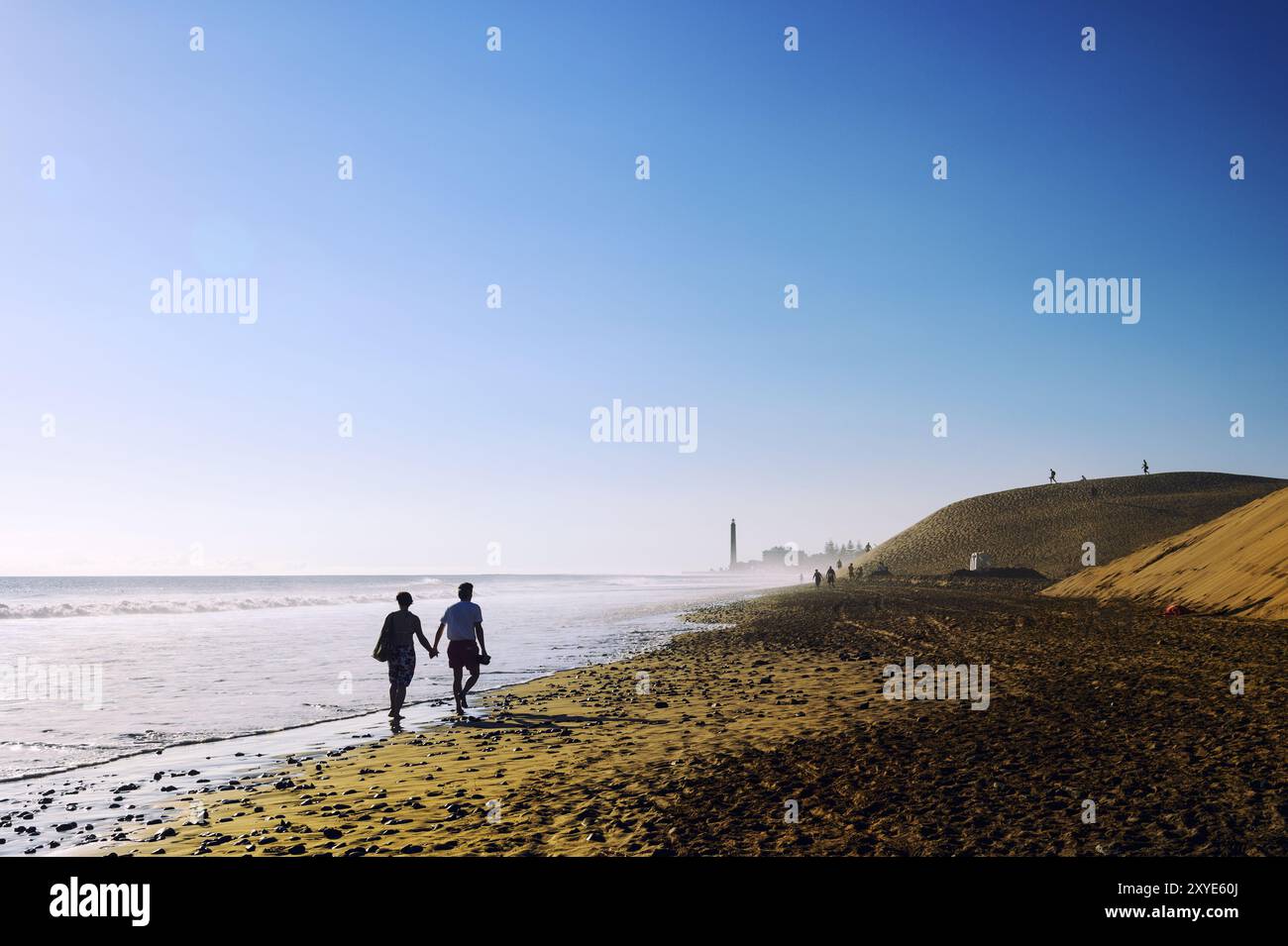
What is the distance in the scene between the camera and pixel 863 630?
33062mm

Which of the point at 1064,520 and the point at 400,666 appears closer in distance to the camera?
the point at 400,666

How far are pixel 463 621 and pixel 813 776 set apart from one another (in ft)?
32.3

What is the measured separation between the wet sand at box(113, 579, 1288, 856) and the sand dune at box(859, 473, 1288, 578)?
94.2 m

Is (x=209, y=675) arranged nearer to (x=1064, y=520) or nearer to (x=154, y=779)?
(x=154, y=779)

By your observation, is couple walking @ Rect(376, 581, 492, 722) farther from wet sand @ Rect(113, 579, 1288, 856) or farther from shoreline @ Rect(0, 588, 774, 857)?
wet sand @ Rect(113, 579, 1288, 856)

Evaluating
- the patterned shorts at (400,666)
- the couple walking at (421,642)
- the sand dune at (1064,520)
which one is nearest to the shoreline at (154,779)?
the couple walking at (421,642)

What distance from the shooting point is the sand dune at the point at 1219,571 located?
3256cm

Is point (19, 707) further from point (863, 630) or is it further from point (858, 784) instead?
point (863, 630)

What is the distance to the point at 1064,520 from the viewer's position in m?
126

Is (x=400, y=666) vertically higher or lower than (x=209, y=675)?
higher

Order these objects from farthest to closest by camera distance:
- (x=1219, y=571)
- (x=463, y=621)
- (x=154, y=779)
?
1. (x=1219, y=571)
2. (x=463, y=621)
3. (x=154, y=779)

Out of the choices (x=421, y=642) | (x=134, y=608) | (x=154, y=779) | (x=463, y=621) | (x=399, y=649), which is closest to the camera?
(x=154, y=779)
